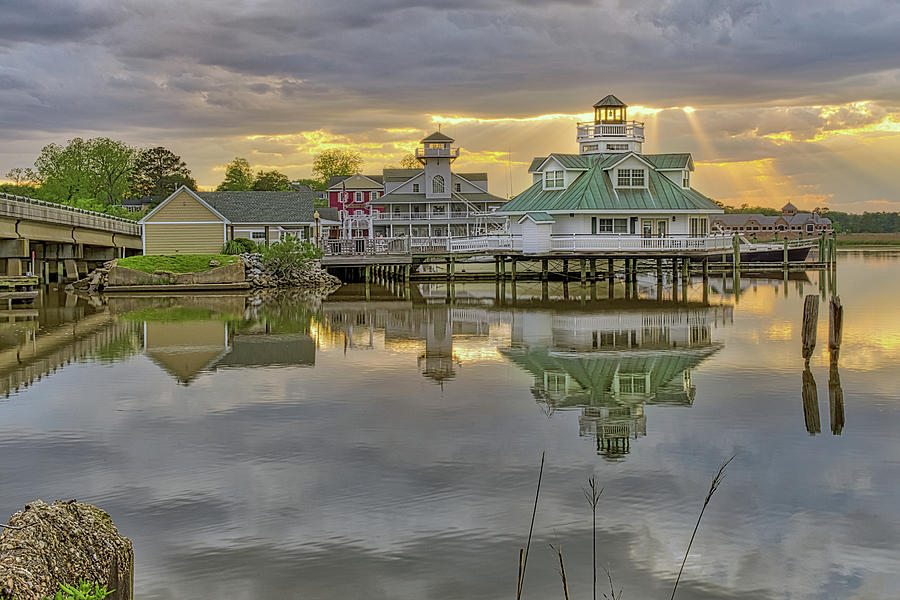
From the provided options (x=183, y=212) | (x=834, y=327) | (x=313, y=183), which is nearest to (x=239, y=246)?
(x=183, y=212)

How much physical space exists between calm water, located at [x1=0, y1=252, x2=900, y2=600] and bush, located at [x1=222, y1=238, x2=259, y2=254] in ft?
87.8

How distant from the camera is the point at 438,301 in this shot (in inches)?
1774

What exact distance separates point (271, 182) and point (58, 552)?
120831 mm

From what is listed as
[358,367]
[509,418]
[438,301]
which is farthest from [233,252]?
[509,418]

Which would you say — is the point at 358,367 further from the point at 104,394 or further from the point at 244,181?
the point at 244,181

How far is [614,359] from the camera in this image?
24.8 meters

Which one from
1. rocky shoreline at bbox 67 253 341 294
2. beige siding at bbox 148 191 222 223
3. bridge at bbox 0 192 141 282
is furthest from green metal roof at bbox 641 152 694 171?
bridge at bbox 0 192 141 282

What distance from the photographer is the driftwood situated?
16.5 m

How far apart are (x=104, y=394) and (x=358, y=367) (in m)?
6.07

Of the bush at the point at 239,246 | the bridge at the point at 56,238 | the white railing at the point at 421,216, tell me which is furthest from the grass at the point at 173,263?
the white railing at the point at 421,216

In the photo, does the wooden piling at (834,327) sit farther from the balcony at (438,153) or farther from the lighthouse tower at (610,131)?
the balcony at (438,153)

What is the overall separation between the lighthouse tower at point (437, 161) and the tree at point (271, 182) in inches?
1640

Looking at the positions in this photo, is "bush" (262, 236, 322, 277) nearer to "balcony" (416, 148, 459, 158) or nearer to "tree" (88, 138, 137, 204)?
"balcony" (416, 148, 459, 158)

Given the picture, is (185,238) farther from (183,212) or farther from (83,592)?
(83,592)
